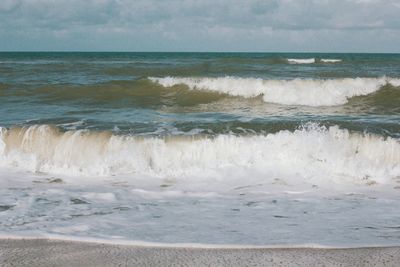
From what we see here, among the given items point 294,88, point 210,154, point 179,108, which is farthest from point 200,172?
point 294,88

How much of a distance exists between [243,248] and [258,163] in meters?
4.57

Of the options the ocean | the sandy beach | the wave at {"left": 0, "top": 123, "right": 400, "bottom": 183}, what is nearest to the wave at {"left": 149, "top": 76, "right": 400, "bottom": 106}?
the ocean

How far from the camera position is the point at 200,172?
861cm

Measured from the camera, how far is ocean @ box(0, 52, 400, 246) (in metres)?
5.26

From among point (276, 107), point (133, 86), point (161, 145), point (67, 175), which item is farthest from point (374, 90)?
point (67, 175)

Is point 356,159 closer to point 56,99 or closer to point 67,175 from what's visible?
point 67,175

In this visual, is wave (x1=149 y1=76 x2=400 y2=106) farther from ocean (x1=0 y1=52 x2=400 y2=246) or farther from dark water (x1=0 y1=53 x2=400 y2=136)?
ocean (x1=0 y1=52 x2=400 y2=246)

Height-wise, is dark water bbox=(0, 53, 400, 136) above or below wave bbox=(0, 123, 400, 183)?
above

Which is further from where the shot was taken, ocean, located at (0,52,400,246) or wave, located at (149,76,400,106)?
wave, located at (149,76,400,106)

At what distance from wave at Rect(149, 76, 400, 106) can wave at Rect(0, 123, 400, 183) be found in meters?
7.10

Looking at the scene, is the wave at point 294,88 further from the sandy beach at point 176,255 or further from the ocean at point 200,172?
the sandy beach at point 176,255

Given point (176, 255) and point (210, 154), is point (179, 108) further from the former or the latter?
point (176, 255)

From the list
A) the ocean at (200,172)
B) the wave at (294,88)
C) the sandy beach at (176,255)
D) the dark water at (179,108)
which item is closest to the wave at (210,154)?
the ocean at (200,172)

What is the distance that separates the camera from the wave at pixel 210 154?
8.73 m
